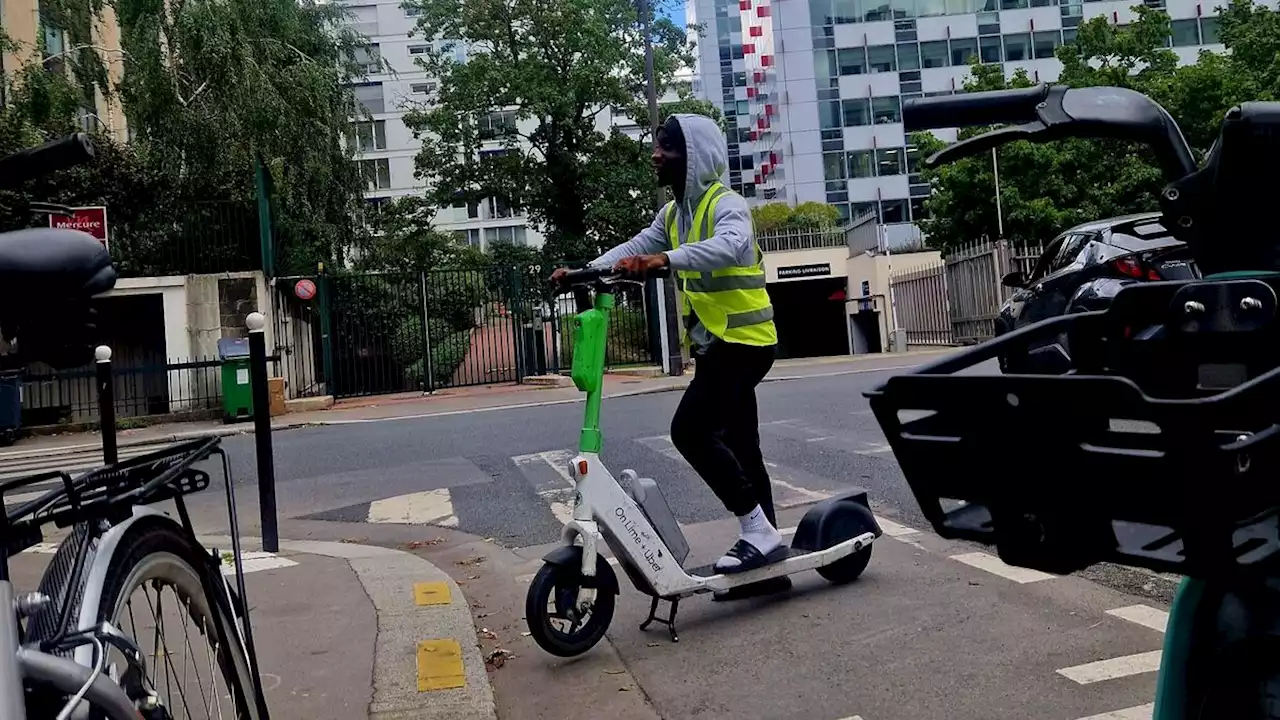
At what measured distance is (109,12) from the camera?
24.5 m

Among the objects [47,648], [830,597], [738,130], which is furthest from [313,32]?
[738,130]

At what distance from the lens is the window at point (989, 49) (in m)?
47.1

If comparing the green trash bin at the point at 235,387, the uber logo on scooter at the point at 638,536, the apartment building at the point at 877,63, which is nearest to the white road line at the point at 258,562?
the uber logo on scooter at the point at 638,536

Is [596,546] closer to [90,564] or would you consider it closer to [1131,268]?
[90,564]

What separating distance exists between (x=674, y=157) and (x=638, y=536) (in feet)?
4.74

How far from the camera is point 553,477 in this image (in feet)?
26.1

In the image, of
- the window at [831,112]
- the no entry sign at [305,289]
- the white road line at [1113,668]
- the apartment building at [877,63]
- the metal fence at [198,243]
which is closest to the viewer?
the white road line at [1113,668]

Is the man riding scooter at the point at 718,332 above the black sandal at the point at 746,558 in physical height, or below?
above

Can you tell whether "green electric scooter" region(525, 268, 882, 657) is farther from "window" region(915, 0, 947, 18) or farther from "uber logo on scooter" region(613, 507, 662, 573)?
"window" region(915, 0, 947, 18)

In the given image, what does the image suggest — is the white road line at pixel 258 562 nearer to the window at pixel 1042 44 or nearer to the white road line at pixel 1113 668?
the white road line at pixel 1113 668

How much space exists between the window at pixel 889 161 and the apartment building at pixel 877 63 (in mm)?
50

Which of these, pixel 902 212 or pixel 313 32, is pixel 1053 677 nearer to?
pixel 313 32

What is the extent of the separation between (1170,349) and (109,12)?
27.4 m

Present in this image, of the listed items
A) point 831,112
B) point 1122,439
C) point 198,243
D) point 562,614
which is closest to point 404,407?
point 198,243
